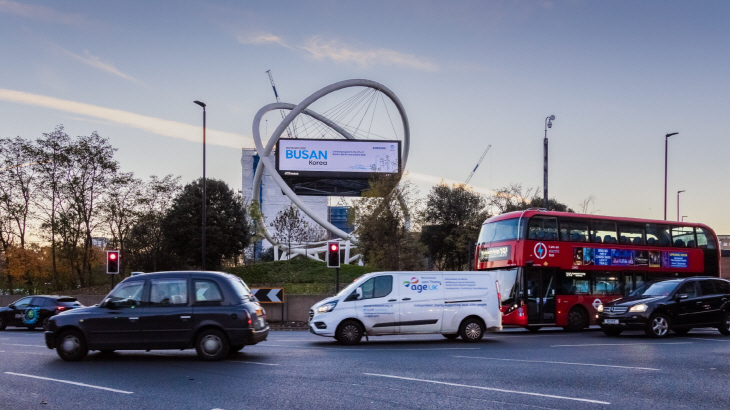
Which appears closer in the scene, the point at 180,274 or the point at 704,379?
the point at 704,379

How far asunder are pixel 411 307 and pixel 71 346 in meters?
7.86

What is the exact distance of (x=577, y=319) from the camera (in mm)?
23297

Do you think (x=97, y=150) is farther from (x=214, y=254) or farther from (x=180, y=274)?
(x=180, y=274)

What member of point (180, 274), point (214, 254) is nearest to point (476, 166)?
point (214, 254)

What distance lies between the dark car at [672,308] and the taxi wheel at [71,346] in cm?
1362

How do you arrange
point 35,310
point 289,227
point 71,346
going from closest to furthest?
point 71,346 → point 35,310 → point 289,227

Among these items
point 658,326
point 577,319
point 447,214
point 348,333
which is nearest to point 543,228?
point 577,319

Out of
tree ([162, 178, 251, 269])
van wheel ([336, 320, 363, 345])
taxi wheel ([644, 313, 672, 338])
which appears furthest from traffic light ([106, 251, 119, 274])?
tree ([162, 178, 251, 269])

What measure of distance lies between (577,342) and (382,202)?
24.7 meters

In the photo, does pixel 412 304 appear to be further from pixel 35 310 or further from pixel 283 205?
pixel 283 205

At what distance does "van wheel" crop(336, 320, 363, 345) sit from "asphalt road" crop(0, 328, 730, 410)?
814mm

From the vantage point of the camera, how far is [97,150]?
47000 mm

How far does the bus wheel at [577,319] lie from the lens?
23172mm

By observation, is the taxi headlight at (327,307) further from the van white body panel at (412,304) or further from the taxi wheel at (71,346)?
the taxi wheel at (71,346)
